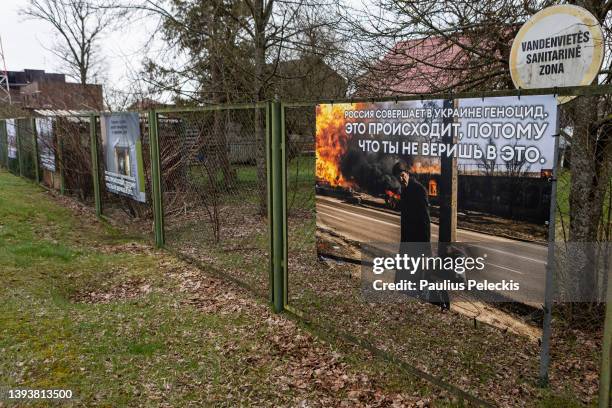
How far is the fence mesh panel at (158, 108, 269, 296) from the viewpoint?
6891mm

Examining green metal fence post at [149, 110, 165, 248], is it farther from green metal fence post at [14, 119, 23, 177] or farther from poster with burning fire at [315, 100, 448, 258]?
green metal fence post at [14, 119, 23, 177]

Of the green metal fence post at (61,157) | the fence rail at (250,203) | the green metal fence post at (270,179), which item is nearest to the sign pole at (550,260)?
the fence rail at (250,203)

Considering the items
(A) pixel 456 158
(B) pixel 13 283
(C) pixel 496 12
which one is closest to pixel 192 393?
(A) pixel 456 158

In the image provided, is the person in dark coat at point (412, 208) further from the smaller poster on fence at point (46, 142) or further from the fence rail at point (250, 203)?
the smaller poster on fence at point (46, 142)

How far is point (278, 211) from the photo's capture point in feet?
16.0

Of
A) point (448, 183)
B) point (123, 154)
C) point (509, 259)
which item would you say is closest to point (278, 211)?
point (448, 183)

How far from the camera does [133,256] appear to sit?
7270 mm

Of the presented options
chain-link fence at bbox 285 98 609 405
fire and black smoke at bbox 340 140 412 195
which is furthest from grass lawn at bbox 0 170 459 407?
fire and black smoke at bbox 340 140 412 195

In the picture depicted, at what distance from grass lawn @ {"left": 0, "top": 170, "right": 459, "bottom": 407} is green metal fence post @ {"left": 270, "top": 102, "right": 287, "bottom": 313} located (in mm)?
281

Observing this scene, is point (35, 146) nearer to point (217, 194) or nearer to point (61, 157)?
point (61, 157)

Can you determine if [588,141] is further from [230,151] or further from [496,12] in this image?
[230,151]

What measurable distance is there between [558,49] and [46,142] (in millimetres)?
12507

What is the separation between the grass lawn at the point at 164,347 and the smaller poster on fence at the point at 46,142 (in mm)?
6665

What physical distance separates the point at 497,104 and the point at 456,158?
1.37 ft
